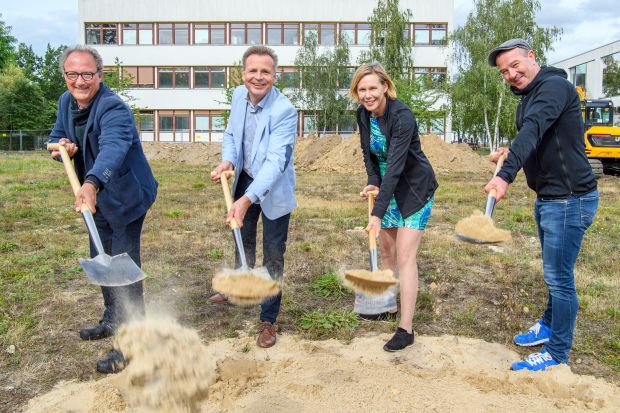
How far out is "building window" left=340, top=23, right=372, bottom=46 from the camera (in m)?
42.6

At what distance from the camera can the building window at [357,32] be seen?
42.6 m

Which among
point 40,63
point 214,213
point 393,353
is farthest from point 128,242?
point 40,63

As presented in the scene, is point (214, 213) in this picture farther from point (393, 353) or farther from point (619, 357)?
point (619, 357)

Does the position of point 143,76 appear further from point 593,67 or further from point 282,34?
point 593,67

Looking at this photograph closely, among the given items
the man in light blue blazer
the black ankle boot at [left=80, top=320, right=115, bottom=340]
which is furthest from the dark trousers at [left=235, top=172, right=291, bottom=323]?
the black ankle boot at [left=80, top=320, right=115, bottom=340]

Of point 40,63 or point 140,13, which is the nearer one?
point 140,13

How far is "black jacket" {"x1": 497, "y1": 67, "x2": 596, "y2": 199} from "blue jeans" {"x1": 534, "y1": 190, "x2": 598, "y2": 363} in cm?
8

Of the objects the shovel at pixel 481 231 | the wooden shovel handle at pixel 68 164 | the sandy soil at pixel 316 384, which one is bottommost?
the sandy soil at pixel 316 384

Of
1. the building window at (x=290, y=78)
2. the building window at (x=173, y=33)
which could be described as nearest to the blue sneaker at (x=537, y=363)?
the building window at (x=290, y=78)

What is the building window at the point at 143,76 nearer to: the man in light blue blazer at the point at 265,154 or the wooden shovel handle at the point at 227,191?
the man in light blue blazer at the point at 265,154

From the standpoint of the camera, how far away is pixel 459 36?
34156 mm

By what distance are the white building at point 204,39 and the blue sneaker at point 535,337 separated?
38.7m

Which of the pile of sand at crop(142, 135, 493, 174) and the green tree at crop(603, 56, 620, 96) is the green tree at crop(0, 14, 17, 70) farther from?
the green tree at crop(603, 56, 620, 96)

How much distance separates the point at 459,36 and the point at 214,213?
91.6 feet
